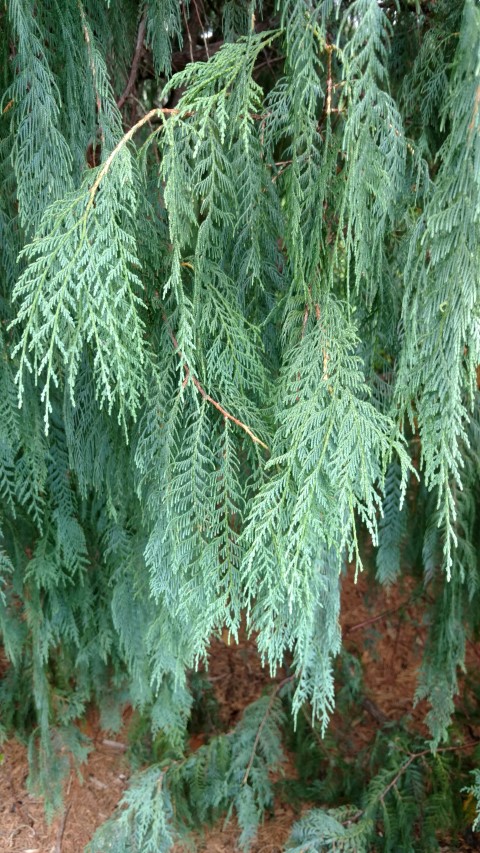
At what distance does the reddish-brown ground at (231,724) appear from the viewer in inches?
122

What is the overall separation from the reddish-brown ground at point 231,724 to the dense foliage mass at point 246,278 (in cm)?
147

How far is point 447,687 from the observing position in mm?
2633

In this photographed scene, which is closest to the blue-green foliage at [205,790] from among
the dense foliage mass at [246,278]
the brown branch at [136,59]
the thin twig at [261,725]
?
the thin twig at [261,725]

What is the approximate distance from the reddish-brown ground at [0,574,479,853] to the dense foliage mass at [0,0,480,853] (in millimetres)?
1470

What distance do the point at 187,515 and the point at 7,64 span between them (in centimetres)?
117

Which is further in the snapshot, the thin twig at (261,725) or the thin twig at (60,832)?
the thin twig at (60,832)

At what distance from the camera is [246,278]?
1571 millimetres

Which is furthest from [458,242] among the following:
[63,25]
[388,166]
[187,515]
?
[63,25]

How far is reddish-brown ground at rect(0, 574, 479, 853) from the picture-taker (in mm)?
3090

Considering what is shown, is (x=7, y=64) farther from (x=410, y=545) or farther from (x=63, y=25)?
(x=410, y=545)

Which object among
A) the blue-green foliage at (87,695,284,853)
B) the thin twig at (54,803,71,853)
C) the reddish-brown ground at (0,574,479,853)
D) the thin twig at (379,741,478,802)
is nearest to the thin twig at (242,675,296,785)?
the blue-green foliage at (87,695,284,853)

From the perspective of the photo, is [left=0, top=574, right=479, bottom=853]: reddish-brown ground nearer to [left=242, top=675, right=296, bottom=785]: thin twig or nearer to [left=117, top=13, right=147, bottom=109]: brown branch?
[left=242, top=675, right=296, bottom=785]: thin twig

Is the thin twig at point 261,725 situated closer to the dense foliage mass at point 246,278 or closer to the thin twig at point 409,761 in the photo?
the thin twig at point 409,761

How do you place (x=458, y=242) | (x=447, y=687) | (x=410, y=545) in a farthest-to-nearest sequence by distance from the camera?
(x=410, y=545) < (x=447, y=687) < (x=458, y=242)
